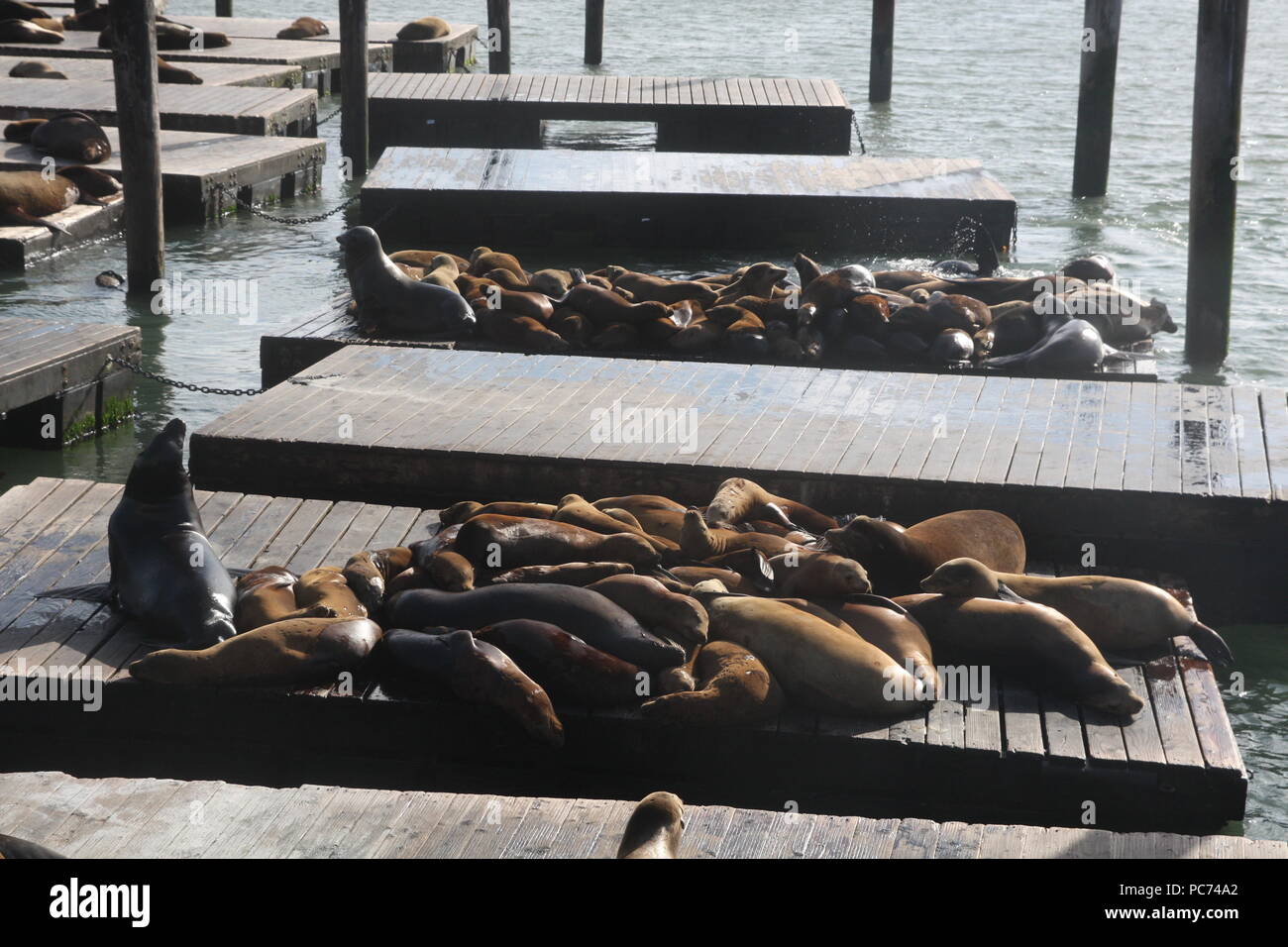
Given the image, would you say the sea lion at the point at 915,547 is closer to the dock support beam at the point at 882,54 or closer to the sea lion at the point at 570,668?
the sea lion at the point at 570,668

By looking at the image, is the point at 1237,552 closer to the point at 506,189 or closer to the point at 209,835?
the point at 209,835

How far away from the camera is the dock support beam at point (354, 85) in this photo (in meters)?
13.7

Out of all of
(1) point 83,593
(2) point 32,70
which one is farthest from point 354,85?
(1) point 83,593

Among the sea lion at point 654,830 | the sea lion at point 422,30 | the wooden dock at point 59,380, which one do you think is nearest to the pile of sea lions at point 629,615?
the sea lion at point 654,830

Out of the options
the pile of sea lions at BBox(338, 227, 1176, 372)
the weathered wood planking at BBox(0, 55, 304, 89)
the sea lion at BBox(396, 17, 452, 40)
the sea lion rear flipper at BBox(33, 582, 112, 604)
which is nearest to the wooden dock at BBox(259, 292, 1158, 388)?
the pile of sea lions at BBox(338, 227, 1176, 372)

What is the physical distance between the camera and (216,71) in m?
18.1

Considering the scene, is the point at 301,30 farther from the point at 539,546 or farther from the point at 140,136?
the point at 539,546

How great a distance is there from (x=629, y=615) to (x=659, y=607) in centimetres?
8

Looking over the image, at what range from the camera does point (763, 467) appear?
5.42 metres

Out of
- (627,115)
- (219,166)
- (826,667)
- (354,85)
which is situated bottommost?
(826,667)

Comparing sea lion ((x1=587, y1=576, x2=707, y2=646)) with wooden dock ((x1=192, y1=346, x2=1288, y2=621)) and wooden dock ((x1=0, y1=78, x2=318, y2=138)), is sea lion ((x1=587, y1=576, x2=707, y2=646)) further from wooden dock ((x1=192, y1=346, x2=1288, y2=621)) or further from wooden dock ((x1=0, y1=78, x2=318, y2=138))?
wooden dock ((x1=0, y1=78, x2=318, y2=138))
